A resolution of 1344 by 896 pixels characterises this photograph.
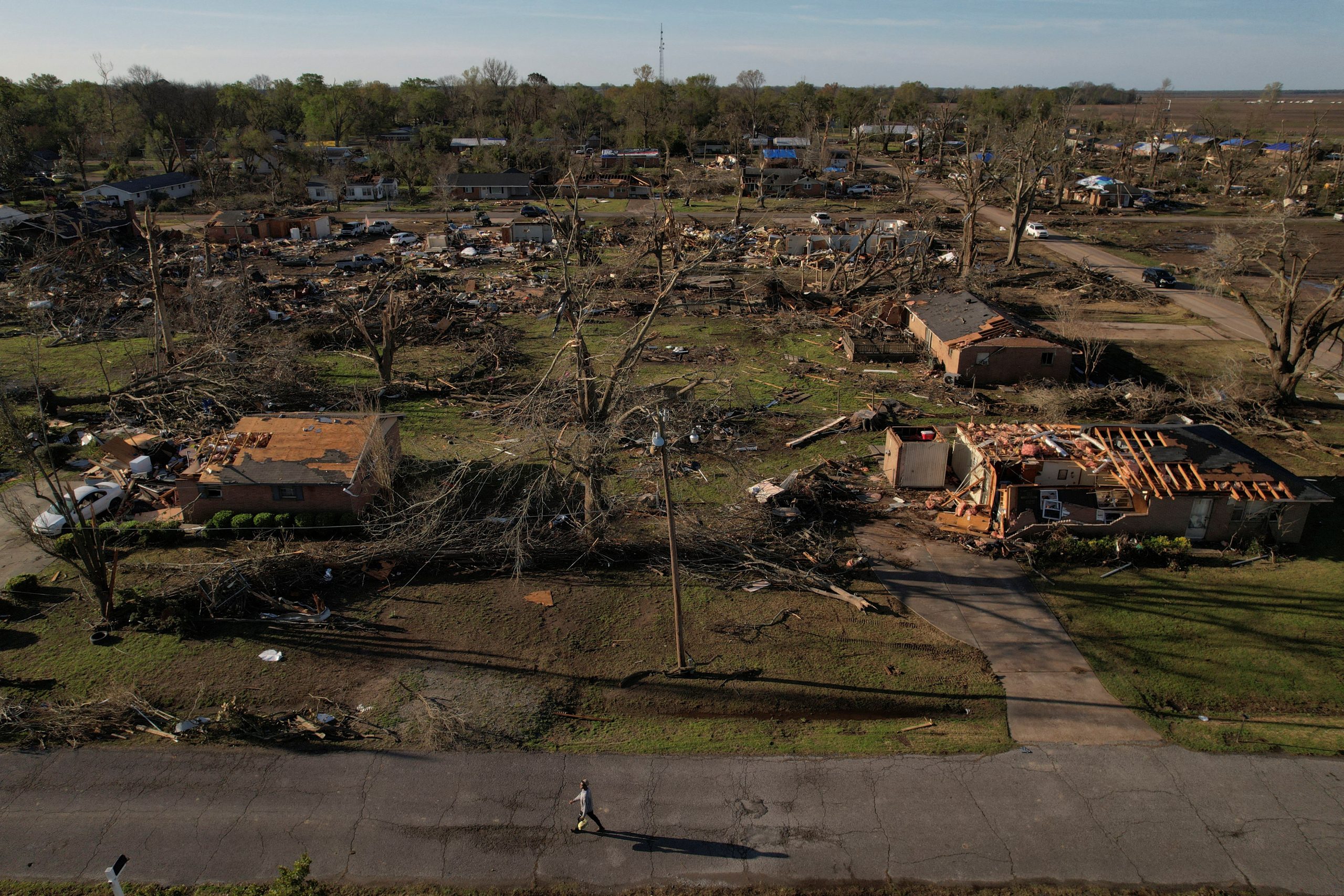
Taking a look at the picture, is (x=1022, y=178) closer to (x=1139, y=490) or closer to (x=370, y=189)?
(x=1139, y=490)

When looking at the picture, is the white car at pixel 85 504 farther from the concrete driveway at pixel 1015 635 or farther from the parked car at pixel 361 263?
the parked car at pixel 361 263

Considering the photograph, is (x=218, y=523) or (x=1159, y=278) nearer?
(x=218, y=523)

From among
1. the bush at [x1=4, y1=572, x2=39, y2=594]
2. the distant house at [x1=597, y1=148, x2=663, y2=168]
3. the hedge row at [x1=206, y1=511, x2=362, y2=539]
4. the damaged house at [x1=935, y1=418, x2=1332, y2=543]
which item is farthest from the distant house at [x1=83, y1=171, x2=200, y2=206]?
the damaged house at [x1=935, y1=418, x2=1332, y2=543]

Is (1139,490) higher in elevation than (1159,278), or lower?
lower

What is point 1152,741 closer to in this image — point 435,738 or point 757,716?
point 757,716

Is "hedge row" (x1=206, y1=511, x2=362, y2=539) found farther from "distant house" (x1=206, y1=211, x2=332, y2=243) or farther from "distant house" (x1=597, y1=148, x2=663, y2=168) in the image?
"distant house" (x1=597, y1=148, x2=663, y2=168)

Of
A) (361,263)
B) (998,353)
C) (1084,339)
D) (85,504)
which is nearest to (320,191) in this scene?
(361,263)
